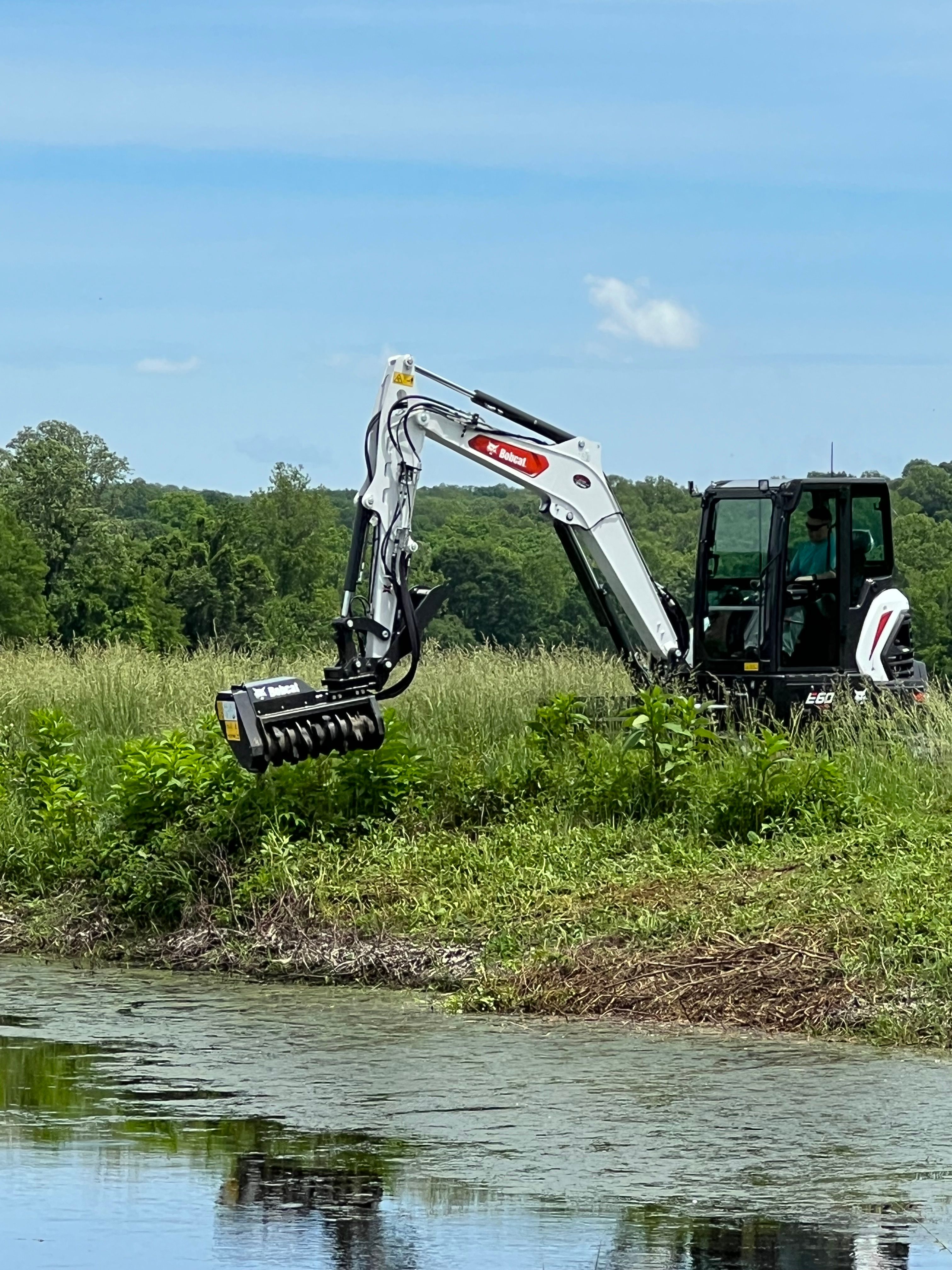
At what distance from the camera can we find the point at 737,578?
17.0 metres

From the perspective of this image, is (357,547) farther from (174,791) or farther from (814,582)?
(814,582)

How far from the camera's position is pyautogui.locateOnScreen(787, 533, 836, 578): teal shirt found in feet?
55.4

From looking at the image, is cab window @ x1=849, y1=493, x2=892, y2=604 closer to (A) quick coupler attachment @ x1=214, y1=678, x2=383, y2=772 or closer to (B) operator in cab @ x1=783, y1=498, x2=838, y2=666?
(B) operator in cab @ x1=783, y1=498, x2=838, y2=666

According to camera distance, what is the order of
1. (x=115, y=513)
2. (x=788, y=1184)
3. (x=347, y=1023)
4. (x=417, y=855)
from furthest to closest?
(x=115, y=513) < (x=417, y=855) < (x=347, y=1023) < (x=788, y=1184)

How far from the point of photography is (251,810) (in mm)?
13617

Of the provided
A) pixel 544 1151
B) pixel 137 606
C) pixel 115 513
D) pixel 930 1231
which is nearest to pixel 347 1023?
pixel 544 1151

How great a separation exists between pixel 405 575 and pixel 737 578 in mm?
3610

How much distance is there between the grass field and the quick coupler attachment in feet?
0.90

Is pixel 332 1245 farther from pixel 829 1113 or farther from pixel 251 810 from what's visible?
pixel 251 810

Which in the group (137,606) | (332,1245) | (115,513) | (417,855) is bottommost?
(332,1245)

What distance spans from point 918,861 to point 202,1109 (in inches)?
209

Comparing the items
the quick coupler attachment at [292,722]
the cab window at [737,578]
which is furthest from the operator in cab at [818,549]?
the quick coupler attachment at [292,722]

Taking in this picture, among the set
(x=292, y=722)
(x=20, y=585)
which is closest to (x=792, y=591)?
(x=292, y=722)

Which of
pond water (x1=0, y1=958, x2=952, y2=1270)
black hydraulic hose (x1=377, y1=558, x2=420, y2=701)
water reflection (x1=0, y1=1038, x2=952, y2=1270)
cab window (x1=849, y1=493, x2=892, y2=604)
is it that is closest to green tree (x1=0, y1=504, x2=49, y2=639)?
cab window (x1=849, y1=493, x2=892, y2=604)
